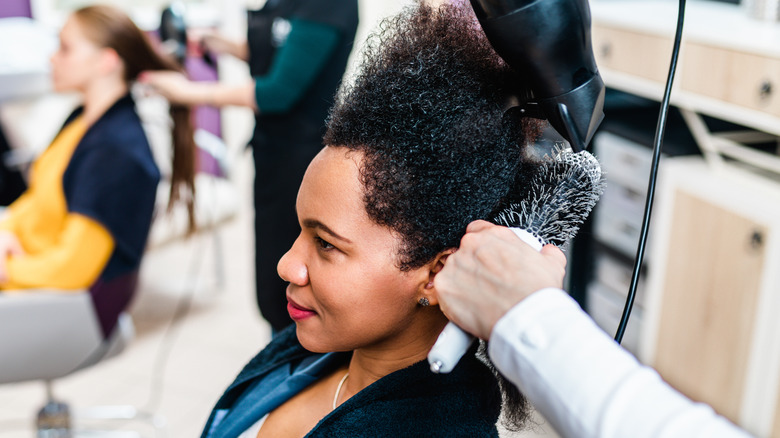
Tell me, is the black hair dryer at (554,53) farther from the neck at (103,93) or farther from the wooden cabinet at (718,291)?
the neck at (103,93)

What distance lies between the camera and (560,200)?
75 cm

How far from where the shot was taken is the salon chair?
171cm

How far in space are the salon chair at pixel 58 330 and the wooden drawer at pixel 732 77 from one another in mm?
1390

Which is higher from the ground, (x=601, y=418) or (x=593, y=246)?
(x=601, y=418)

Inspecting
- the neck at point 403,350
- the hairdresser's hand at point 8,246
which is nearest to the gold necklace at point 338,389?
the neck at point 403,350

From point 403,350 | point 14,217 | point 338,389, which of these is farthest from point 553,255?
point 14,217

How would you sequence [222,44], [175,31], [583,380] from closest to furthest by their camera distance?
[583,380] → [175,31] → [222,44]

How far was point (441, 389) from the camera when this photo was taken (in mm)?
833

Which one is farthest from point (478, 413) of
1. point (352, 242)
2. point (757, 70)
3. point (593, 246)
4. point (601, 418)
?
point (593, 246)

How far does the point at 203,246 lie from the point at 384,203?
8.85ft

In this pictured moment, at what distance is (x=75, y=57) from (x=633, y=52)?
1.37 meters

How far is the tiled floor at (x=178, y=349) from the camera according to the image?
2279 mm

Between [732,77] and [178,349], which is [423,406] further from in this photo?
[178,349]

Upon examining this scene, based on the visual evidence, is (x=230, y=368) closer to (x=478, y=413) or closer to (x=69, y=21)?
(x=69, y=21)
